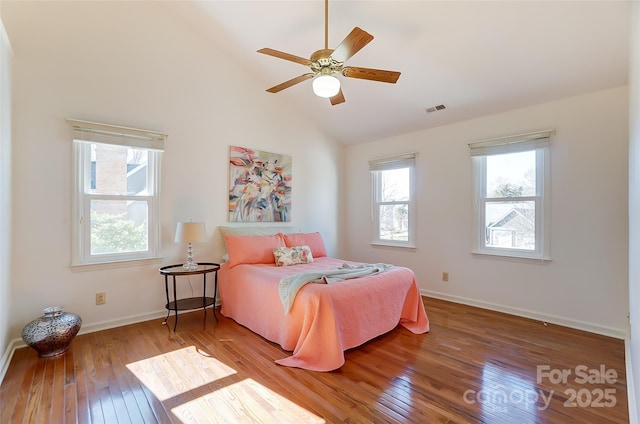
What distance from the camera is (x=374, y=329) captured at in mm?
2715

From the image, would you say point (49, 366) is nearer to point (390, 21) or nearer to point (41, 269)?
point (41, 269)

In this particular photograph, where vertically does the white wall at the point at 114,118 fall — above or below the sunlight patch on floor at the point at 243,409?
above

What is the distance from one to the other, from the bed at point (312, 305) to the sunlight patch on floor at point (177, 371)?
527 millimetres

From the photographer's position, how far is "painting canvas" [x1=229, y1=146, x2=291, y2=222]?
400 cm

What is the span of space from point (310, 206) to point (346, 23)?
8.72 ft

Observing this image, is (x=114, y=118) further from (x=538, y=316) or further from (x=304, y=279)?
(x=538, y=316)

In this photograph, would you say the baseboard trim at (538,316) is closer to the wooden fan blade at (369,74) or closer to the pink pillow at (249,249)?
the pink pillow at (249,249)

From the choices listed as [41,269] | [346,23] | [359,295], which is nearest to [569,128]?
[346,23]

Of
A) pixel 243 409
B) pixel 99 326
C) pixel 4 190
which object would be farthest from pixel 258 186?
pixel 243 409

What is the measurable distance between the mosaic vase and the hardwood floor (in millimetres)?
95

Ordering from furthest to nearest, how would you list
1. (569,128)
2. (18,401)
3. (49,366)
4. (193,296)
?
(193,296) → (569,128) → (49,366) → (18,401)

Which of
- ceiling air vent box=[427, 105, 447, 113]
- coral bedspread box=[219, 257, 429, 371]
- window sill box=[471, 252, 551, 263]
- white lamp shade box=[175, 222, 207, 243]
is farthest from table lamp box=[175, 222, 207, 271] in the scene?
window sill box=[471, 252, 551, 263]

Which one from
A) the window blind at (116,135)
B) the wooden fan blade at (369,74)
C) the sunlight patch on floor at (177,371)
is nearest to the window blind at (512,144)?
the wooden fan blade at (369,74)

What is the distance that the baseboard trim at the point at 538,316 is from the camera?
2934 millimetres
